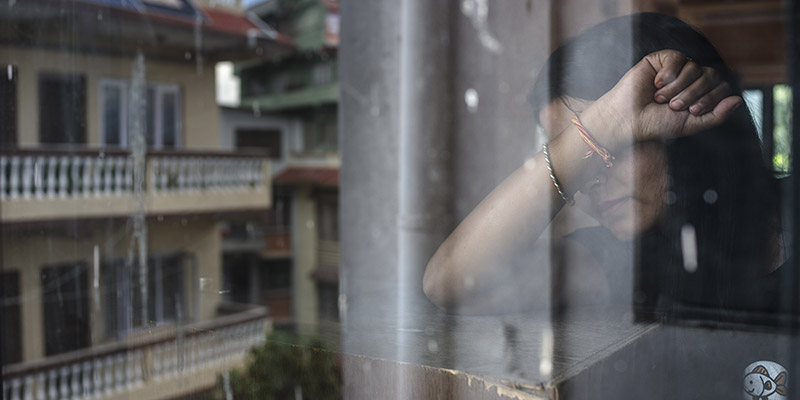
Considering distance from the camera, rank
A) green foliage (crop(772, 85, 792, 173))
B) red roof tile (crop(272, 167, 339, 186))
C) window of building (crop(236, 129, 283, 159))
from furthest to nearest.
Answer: window of building (crop(236, 129, 283, 159)) < red roof tile (crop(272, 167, 339, 186)) < green foliage (crop(772, 85, 792, 173))

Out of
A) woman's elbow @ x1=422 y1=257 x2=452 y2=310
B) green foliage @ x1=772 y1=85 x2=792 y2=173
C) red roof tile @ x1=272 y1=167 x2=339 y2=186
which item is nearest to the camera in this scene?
green foliage @ x1=772 y1=85 x2=792 y2=173

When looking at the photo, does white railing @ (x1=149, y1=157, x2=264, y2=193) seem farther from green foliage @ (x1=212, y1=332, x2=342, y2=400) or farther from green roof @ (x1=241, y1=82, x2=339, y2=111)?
green foliage @ (x1=212, y1=332, x2=342, y2=400)

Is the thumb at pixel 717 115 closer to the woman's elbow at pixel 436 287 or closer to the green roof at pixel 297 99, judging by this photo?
the woman's elbow at pixel 436 287

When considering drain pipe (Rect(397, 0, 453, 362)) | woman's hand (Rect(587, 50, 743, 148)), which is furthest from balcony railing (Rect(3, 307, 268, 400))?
woman's hand (Rect(587, 50, 743, 148))

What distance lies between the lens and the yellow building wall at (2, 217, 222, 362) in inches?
32.0

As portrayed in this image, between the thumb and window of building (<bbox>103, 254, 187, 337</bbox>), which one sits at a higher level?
the thumb

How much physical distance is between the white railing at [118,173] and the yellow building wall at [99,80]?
0.03 metres

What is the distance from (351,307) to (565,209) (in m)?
0.25

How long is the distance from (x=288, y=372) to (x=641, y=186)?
0.38m

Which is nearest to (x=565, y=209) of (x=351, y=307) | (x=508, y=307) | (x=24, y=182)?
(x=508, y=307)

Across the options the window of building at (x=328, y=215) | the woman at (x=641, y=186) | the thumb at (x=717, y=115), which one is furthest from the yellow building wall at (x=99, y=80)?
the thumb at (x=717, y=115)

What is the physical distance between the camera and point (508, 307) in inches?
18.6

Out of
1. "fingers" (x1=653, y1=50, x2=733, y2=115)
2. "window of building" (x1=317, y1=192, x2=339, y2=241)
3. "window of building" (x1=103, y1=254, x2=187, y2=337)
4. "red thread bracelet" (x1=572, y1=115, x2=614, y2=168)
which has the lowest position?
"window of building" (x1=103, y1=254, x2=187, y2=337)

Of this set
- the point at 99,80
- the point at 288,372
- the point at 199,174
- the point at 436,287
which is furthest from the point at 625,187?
the point at 99,80
